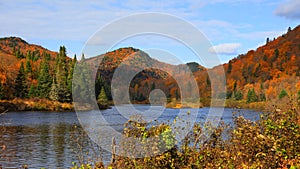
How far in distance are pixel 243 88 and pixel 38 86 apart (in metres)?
74.7

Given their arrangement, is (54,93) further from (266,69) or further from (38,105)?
(266,69)

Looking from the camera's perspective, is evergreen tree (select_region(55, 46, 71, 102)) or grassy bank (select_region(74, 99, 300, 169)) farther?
evergreen tree (select_region(55, 46, 71, 102))

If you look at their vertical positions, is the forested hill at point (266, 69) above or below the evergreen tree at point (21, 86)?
above

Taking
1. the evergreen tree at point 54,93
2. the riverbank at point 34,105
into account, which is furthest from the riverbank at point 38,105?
the evergreen tree at point 54,93

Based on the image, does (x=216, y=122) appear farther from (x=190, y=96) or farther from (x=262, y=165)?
(x=262, y=165)

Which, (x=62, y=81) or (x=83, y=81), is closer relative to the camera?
(x=83, y=81)

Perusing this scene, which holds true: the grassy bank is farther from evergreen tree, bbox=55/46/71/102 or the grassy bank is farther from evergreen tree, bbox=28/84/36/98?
evergreen tree, bbox=28/84/36/98

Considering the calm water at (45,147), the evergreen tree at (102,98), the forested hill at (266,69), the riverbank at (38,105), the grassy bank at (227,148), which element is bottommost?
the calm water at (45,147)

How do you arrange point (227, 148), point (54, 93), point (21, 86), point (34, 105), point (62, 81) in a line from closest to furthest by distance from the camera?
point (227, 148)
point (34, 105)
point (54, 93)
point (21, 86)
point (62, 81)

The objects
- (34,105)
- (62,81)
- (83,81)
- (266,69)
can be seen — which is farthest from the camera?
(266,69)

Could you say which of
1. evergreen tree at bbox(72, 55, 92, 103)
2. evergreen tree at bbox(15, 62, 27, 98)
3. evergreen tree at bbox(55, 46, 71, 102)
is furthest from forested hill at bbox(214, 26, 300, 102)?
evergreen tree at bbox(15, 62, 27, 98)

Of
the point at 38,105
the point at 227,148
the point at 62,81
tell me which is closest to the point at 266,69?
the point at 62,81

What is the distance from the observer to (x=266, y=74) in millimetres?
145000

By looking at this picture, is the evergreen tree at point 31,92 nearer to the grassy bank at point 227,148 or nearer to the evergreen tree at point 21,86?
the evergreen tree at point 21,86
